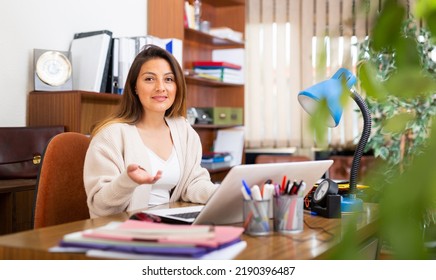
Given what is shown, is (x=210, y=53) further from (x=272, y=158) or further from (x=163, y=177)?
(x=163, y=177)

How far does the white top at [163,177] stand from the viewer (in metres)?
2.00

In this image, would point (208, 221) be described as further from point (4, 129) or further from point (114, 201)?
point (4, 129)

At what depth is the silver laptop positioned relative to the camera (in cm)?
124

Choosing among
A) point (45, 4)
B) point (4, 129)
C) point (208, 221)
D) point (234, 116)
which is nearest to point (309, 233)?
point (208, 221)

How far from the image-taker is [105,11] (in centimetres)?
344

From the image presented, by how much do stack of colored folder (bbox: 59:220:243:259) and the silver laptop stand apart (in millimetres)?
222

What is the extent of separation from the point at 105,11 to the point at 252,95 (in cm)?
212

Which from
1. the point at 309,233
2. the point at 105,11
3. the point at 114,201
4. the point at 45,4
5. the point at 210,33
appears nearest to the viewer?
the point at 309,233

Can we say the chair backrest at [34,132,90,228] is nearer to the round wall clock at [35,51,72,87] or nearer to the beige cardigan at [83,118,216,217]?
the beige cardigan at [83,118,216,217]

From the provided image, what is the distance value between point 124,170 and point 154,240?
808 millimetres

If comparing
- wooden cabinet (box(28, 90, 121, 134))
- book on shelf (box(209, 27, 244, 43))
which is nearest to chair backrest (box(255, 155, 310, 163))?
book on shelf (box(209, 27, 244, 43))

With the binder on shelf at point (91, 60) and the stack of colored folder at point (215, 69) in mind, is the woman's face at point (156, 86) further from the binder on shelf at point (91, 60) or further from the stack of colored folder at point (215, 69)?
the stack of colored folder at point (215, 69)

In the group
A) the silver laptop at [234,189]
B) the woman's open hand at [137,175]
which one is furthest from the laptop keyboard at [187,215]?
the woman's open hand at [137,175]

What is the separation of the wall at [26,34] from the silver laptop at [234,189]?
5.28 feet
